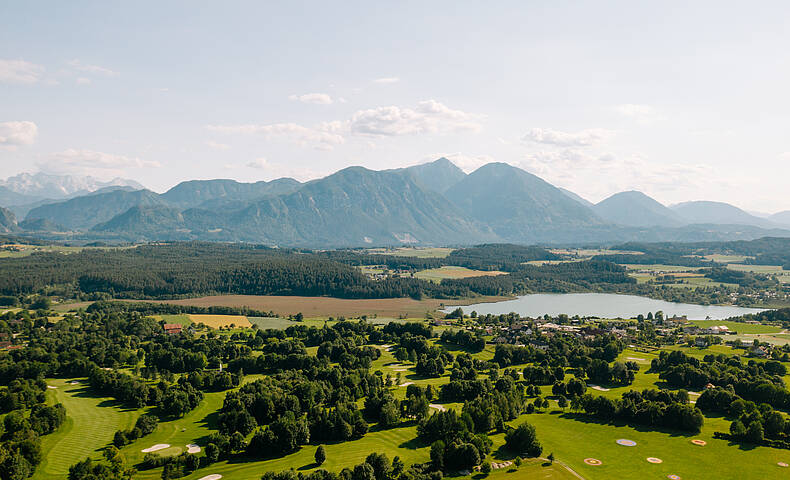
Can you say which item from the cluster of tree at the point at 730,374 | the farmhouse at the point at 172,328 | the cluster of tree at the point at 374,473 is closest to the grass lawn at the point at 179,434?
the cluster of tree at the point at 374,473

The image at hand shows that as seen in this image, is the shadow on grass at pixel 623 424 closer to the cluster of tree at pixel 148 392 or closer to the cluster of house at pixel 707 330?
the cluster of tree at pixel 148 392

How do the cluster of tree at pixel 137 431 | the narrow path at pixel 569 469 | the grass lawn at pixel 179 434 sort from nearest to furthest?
the narrow path at pixel 569 469 → the grass lawn at pixel 179 434 → the cluster of tree at pixel 137 431

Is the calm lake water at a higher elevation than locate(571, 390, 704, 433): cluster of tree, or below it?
below

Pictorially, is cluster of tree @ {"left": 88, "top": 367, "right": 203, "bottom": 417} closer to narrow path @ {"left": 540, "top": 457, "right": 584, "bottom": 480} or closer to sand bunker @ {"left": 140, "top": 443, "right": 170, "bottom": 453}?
sand bunker @ {"left": 140, "top": 443, "right": 170, "bottom": 453}

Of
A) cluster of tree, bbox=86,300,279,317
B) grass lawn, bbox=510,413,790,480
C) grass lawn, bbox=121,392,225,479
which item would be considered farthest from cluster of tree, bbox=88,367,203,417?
cluster of tree, bbox=86,300,279,317

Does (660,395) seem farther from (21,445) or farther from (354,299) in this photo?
(354,299)

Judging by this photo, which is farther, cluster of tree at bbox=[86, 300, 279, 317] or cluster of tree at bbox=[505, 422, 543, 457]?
cluster of tree at bbox=[86, 300, 279, 317]

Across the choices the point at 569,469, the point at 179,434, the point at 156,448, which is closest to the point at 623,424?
the point at 569,469
